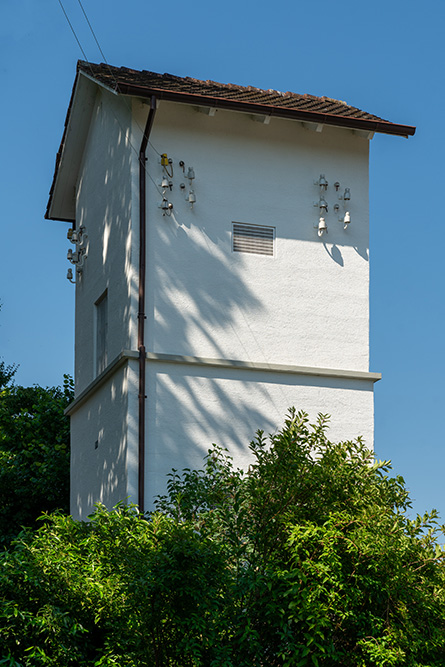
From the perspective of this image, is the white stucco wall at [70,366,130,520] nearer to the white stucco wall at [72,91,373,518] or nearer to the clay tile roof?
the white stucco wall at [72,91,373,518]

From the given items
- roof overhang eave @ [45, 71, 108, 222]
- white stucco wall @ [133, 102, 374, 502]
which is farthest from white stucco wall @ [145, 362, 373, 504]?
roof overhang eave @ [45, 71, 108, 222]

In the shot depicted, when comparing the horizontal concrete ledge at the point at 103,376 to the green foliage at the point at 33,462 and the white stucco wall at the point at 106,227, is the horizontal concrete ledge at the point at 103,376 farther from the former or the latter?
the green foliage at the point at 33,462

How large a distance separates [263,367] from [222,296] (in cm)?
133

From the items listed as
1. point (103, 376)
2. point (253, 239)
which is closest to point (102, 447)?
point (103, 376)

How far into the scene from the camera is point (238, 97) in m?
16.3

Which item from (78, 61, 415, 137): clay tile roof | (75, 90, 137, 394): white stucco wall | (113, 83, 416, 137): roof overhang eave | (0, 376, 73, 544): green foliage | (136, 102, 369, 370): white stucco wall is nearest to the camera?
(113, 83, 416, 137): roof overhang eave

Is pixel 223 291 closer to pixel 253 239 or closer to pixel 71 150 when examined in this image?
pixel 253 239

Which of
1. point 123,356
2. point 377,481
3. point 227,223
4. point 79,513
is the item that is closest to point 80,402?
point 79,513

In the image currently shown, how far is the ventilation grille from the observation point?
53.2ft

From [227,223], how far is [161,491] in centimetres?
461

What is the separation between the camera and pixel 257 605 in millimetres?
10461

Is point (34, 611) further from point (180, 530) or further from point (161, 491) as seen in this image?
point (161, 491)

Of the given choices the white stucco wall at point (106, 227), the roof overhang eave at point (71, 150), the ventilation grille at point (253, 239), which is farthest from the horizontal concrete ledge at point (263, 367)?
the roof overhang eave at point (71, 150)

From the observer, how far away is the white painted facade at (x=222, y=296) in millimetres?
15148
